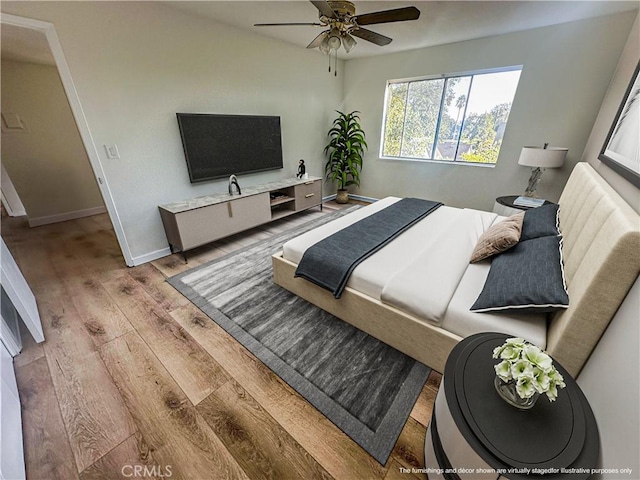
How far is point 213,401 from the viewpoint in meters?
1.36

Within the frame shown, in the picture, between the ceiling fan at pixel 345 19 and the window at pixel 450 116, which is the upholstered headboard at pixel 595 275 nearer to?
the ceiling fan at pixel 345 19

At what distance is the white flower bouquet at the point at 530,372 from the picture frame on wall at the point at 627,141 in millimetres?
1142

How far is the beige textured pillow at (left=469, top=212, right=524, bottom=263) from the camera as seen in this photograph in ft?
5.35

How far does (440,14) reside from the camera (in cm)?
246

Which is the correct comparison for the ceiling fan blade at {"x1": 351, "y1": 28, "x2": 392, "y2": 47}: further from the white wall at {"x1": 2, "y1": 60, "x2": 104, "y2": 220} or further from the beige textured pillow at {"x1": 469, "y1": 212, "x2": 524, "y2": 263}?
the white wall at {"x1": 2, "y1": 60, "x2": 104, "y2": 220}

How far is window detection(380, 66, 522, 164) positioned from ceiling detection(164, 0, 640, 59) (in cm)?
57

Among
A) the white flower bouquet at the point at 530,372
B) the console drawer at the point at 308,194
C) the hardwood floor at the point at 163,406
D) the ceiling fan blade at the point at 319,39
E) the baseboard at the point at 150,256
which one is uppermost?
the ceiling fan blade at the point at 319,39

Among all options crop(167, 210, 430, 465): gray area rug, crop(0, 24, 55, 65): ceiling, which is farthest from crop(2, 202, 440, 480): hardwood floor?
Answer: crop(0, 24, 55, 65): ceiling

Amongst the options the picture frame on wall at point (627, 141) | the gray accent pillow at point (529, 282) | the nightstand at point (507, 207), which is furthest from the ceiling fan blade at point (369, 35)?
the nightstand at point (507, 207)

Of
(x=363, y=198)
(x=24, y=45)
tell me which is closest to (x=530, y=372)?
(x=363, y=198)

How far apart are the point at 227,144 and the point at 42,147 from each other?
308cm

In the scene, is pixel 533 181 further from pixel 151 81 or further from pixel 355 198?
pixel 151 81

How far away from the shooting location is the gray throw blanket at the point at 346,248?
174 centimetres

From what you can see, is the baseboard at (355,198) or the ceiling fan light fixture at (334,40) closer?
the ceiling fan light fixture at (334,40)
